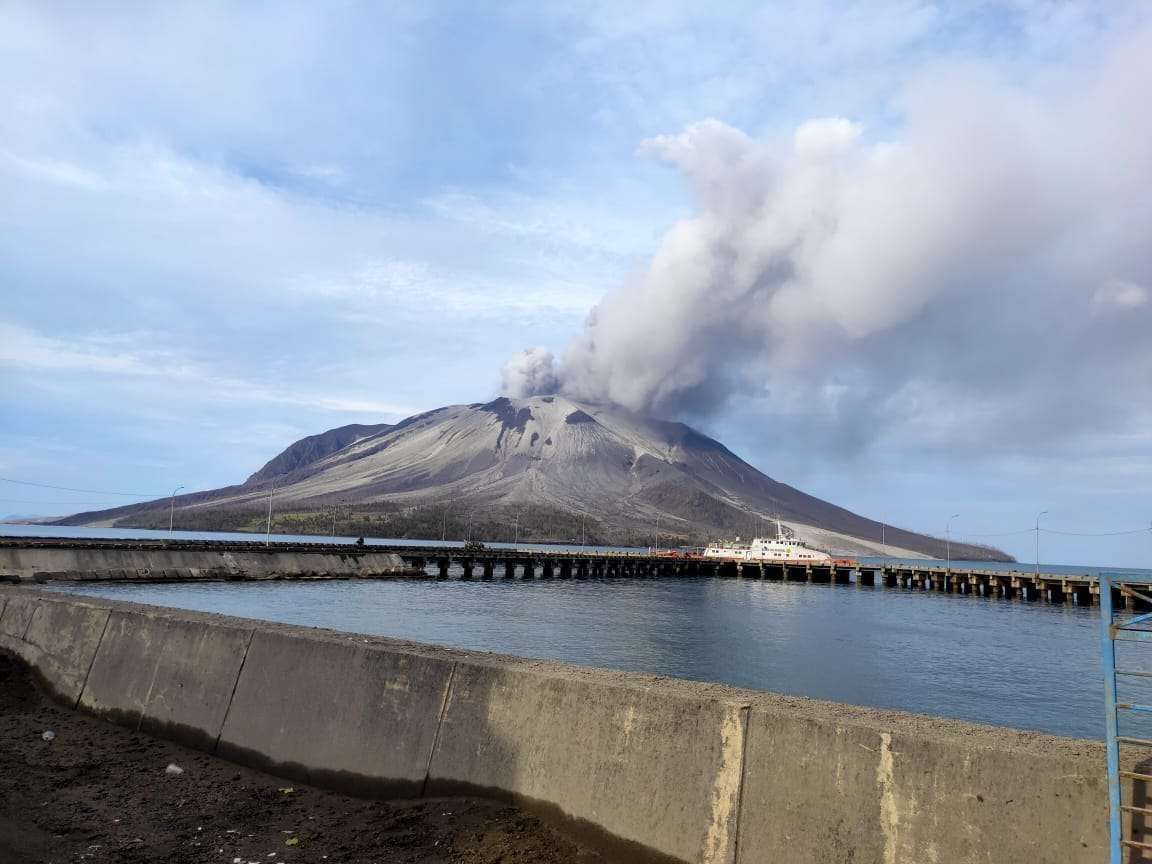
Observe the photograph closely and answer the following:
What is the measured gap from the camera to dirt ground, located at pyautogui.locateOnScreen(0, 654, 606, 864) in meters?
5.36

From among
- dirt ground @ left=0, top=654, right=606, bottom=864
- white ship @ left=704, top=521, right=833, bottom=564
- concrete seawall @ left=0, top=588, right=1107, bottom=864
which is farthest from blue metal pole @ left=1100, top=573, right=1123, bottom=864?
white ship @ left=704, top=521, right=833, bottom=564

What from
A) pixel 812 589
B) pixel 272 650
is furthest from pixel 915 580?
pixel 272 650

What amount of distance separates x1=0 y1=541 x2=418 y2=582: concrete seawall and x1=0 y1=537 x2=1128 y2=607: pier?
0.08 m

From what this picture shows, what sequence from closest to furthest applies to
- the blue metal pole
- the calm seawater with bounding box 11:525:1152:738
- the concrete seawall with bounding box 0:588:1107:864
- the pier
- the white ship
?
the blue metal pole < the concrete seawall with bounding box 0:588:1107:864 < the calm seawater with bounding box 11:525:1152:738 < the pier < the white ship

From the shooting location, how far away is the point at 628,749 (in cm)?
533

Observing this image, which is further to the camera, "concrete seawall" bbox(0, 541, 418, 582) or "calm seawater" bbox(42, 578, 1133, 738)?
"concrete seawall" bbox(0, 541, 418, 582)

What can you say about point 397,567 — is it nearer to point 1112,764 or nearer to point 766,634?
point 766,634

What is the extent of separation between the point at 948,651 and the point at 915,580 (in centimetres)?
7331

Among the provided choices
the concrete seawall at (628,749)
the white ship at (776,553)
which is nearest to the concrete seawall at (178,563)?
the concrete seawall at (628,749)

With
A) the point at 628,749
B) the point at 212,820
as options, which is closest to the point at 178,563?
the point at 212,820

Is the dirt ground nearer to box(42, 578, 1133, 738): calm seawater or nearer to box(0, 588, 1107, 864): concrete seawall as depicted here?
box(0, 588, 1107, 864): concrete seawall

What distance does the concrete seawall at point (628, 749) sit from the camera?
14.1ft

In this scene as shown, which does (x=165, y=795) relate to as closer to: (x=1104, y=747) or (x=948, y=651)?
(x=1104, y=747)

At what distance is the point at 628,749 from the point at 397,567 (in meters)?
83.8
